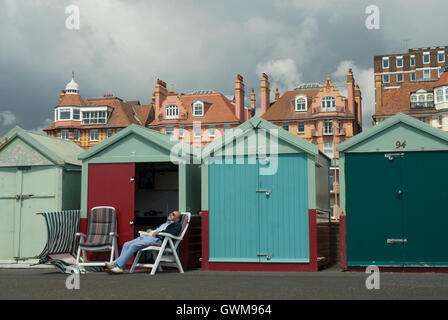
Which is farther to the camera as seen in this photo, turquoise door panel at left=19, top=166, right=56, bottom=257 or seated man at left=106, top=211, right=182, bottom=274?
turquoise door panel at left=19, top=166, right=56, bottom=257

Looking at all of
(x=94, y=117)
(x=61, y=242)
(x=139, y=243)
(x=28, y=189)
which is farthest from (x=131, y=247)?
(x=94, y=117)

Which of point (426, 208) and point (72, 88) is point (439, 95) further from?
point (426, 208)

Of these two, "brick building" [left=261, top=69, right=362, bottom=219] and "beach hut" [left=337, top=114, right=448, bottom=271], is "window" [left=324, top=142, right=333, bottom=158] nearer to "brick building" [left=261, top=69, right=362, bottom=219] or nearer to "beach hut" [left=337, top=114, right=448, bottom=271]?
"brick building" [left=261, top=69, right=362, bottom=219]

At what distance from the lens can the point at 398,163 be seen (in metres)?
11.3

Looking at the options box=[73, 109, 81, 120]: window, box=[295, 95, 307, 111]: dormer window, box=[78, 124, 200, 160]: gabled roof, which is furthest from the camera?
box=[73, 109, 81, 120]: window

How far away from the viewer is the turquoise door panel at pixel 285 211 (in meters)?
11.6

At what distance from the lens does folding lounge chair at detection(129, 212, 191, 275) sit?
11211 mm

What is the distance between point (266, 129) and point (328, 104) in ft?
160

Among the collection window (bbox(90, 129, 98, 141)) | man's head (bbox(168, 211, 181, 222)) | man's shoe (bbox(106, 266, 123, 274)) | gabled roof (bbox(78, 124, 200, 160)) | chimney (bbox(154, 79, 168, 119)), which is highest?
chimney (bbox(154, 79, 168, 119))

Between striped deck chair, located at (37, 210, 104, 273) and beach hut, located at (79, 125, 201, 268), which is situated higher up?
beach hut, located at (79, 125, 201, 268)

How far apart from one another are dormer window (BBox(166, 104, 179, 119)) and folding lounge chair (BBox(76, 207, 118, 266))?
2076 inches

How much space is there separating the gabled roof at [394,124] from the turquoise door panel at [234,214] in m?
1.94

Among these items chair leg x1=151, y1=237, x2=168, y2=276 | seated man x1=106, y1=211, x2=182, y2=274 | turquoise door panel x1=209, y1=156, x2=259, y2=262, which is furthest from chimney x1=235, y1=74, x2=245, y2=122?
chair leg x1=151, y1=237, x2=168, y2=276

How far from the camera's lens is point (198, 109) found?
6506 cm
